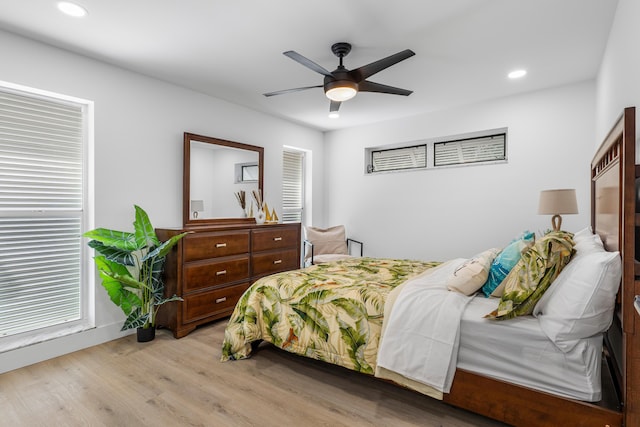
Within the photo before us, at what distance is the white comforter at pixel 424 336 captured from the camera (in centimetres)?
186

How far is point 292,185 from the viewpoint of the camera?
17.9 ft

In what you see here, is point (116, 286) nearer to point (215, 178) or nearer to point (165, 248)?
point (165, 248)

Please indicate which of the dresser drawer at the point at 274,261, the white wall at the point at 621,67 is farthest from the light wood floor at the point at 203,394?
the white wall at the point at 621,67

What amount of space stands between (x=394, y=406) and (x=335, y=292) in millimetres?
783

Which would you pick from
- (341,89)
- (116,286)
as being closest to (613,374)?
(341,89)

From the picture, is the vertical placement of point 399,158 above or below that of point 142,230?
above

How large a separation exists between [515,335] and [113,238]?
305 cm

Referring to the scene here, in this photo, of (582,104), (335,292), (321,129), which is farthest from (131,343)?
(582,104)

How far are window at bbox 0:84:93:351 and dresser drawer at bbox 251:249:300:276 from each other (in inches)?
64.1

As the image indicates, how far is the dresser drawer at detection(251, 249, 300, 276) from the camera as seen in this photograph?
3.98 metres

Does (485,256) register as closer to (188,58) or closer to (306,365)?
(306,365)

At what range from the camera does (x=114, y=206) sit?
3.22m

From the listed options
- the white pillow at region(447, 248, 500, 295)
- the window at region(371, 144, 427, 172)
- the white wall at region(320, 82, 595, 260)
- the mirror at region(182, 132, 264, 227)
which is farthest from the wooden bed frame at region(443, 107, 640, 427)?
the mirror at region(182, 132, 264, 227)

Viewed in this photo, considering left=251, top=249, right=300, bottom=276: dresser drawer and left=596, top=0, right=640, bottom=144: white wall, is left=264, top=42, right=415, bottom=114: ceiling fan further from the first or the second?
left=251, top=249, right=300, bottom=276: dresser drawer
